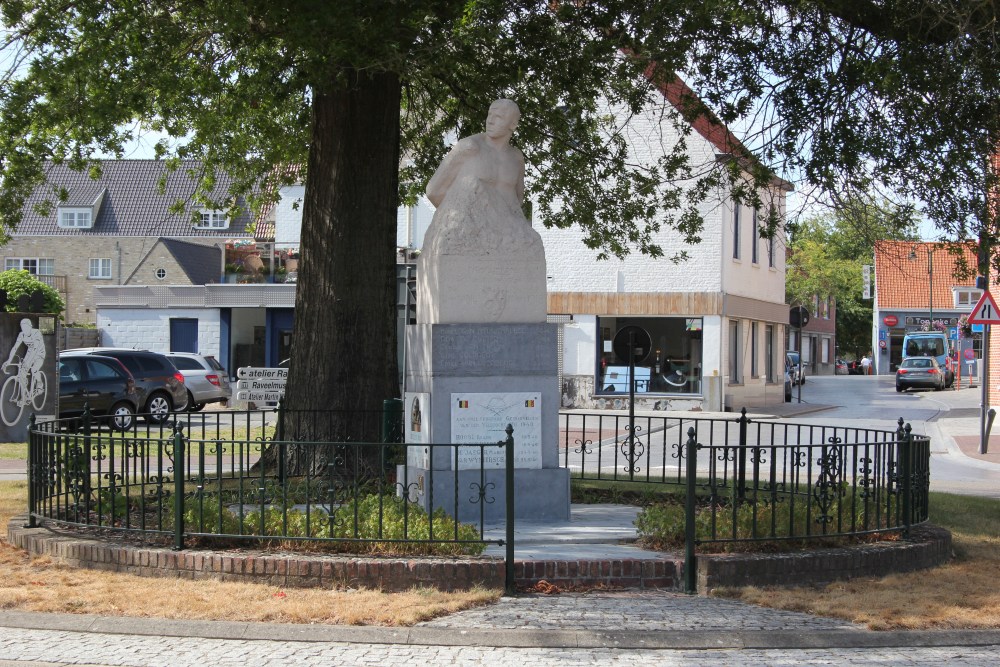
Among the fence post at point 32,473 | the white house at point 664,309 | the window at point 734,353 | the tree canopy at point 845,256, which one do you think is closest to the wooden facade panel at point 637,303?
the white house at point 664,309

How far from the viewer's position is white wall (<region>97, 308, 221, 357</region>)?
39406mm

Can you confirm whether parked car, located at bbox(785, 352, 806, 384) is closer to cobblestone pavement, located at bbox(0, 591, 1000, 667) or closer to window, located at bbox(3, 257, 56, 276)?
window, located at bbox(3, 257, 56, 276)

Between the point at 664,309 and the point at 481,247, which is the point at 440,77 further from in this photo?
the point at 664,309

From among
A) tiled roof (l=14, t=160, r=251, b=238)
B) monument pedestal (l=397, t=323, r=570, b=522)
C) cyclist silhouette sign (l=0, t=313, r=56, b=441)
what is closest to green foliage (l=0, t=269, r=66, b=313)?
tiled roof (l=14, t=160, r=251, b=238)

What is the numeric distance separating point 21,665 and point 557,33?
9519mm

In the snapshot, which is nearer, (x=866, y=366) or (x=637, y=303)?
(x=637, y=303)

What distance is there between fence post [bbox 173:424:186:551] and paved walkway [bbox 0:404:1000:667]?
1.39 m

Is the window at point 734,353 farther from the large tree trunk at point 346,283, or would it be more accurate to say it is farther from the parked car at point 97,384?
the large tree trunk at point 346,283

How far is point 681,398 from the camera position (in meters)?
34.1

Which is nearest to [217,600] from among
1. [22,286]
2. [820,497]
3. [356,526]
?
[356,526]

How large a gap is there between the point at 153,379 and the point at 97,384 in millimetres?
1631

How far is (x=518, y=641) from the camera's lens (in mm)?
6691

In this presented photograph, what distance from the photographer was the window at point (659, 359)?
34.4m

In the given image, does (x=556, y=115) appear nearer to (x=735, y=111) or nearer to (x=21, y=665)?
(x=735, y=111)
